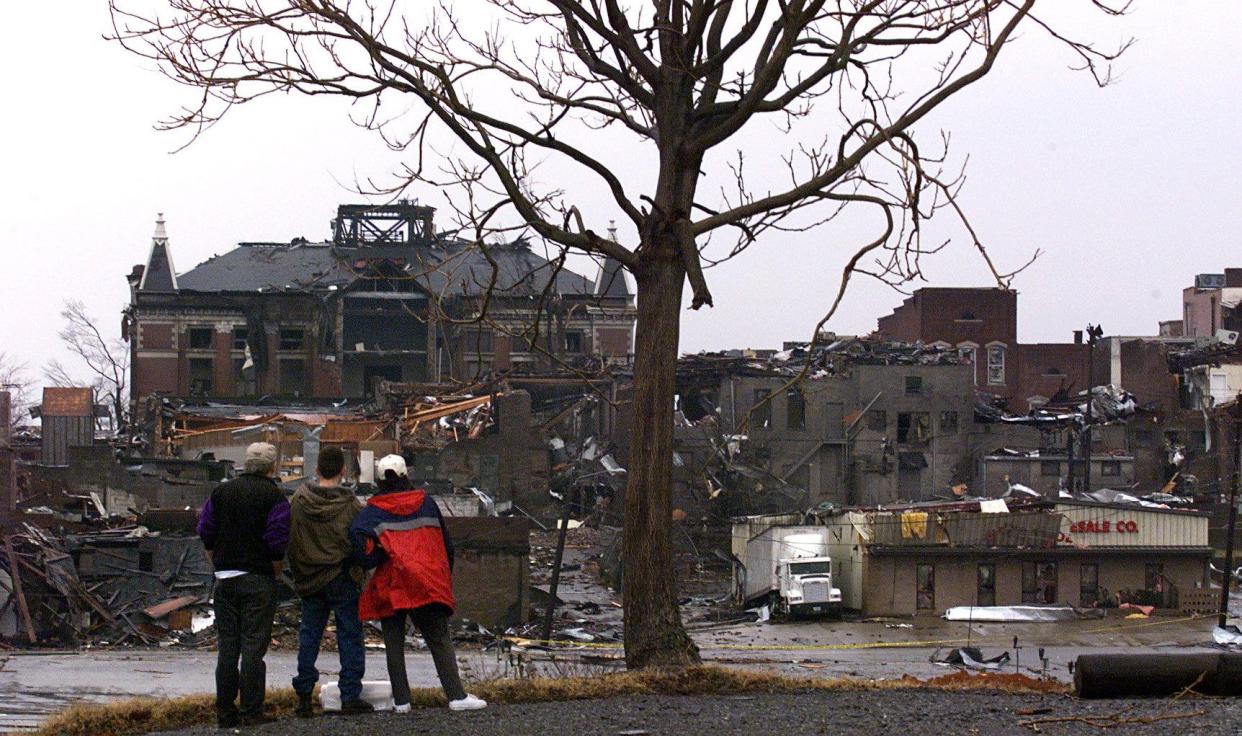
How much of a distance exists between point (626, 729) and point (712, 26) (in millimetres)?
6712

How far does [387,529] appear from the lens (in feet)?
32.7

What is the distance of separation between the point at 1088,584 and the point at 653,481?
40744 mm

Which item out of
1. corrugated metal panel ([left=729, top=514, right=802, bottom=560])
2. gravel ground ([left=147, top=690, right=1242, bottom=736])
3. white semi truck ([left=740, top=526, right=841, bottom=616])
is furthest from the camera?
corrugated metal panel ([left=729, top=514, right=802, bottom=560])

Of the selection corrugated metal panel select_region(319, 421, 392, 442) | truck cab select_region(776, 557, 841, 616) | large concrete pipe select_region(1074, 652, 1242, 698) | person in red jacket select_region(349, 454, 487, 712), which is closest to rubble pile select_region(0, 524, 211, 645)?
truck cab select_region(776, 557, 841, 616)

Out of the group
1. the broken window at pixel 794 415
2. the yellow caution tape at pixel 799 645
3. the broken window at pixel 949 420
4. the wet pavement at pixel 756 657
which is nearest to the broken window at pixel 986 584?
the wet pavement at pixel 756 657

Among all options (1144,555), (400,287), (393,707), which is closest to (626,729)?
(393,707)

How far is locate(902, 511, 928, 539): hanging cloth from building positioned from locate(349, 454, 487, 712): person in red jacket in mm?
39665

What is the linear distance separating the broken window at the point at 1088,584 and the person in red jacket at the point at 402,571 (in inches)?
1701

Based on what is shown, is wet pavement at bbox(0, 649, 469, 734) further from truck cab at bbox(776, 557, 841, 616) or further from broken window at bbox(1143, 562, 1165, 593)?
broken window at bbox(1143, 562, 1165, 593)

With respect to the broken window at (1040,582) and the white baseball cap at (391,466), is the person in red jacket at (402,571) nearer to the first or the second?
the white baseball cap at (391,466)

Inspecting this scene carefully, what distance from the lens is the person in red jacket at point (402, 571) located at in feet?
32.8

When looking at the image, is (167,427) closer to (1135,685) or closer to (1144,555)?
(1144,555)

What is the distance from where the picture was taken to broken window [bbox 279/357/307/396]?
82.6 meters

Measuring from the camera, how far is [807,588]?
47.1 metres
